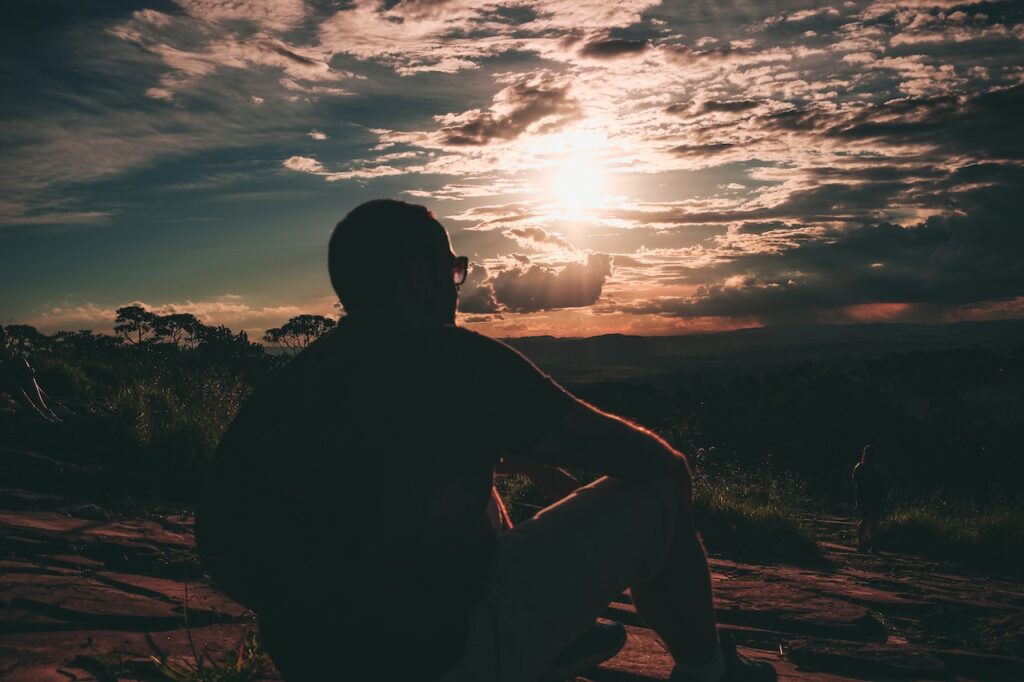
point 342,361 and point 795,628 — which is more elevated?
point 342,361

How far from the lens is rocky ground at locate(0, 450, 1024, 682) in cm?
284

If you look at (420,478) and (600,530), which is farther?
(600,530)

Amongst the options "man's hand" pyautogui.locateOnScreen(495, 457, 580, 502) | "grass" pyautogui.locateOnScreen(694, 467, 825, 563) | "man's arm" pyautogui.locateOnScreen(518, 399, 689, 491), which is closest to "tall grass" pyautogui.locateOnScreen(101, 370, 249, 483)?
"grass" pyautogui.locateOnScreen(694, 467, 825, 563)

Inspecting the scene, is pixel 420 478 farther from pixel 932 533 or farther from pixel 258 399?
pixel 932 533

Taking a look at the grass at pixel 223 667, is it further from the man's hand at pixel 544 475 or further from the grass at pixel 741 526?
the grass at pixel 741 526

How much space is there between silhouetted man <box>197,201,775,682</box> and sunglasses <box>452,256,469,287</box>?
0.02 metres

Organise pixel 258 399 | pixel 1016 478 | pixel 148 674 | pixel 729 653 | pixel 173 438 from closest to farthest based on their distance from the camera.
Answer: pixel 258 399 < pixel 729 653 < pixel 148 674 < pixel 173 438 < pixel 1016 478

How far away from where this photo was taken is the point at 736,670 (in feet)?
6.81

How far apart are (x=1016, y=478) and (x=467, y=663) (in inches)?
1509

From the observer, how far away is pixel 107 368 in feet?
38.8

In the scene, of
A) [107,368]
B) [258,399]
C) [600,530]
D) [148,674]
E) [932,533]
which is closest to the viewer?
[258,399]

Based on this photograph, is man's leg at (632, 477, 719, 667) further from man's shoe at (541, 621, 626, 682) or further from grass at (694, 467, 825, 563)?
grass at (694, 467, 825, 563)

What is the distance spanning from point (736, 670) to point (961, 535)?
8988mm

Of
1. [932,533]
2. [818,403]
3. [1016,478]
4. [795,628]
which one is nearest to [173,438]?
[795,628]
